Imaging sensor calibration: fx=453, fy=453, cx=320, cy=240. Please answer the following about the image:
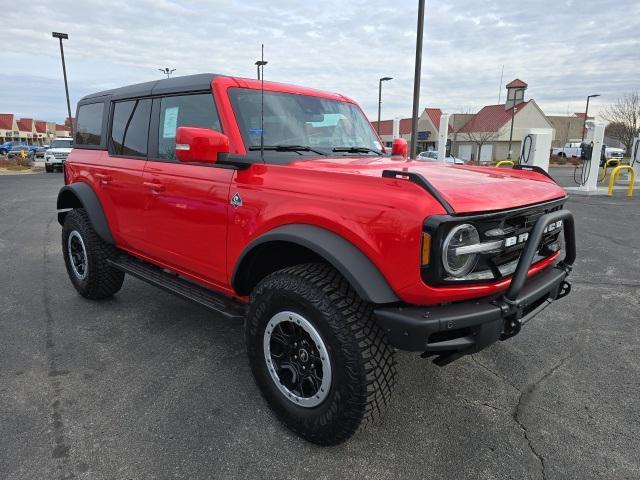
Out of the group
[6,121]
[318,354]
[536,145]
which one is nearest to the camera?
[318,354]

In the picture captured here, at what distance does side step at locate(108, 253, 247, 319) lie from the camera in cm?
286

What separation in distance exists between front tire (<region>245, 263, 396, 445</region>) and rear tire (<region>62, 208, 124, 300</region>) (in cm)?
226

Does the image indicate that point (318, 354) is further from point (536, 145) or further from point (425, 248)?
point (536, 145)

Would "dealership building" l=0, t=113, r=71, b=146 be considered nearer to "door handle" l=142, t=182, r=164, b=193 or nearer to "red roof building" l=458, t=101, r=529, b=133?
"red roof building" l=458, t=101, r=529, b=133

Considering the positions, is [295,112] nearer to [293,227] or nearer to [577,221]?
[293,227]

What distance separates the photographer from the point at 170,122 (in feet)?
11.1

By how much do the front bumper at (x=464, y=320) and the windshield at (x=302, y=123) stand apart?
4.79ft

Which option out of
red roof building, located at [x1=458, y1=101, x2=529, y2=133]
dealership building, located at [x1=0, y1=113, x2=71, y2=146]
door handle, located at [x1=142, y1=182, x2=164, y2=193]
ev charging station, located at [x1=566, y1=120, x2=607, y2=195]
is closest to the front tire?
door handle, located at [x1=142, y1=182, x2=164, y2=193]

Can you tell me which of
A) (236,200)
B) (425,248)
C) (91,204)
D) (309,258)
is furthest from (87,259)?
(425,248)

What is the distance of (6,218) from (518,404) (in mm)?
10303

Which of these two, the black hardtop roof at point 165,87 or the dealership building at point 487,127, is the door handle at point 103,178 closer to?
the black hardtop roof at point 165,87

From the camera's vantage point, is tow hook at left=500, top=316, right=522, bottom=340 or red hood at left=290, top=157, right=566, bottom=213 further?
tow hook at left=500, top=316, right=522, bottom=340

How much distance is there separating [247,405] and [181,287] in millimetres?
1031

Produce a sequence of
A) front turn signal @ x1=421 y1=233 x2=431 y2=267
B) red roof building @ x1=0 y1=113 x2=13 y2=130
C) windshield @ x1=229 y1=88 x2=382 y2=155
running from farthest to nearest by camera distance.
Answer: red roof building @ x1=0 y1=113 x2=13 y2=130, windshield @ x1=229 y1=88 x2=382 y2=155, front turn signal @ x1=421 y1=233 x2=431 y2=267
